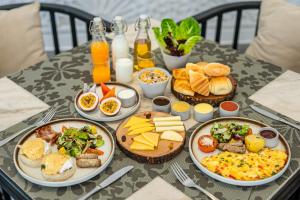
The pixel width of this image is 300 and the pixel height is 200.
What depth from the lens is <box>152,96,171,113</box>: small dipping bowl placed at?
1.58 meters

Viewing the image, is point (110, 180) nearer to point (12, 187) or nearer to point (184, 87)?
point (12, 187)

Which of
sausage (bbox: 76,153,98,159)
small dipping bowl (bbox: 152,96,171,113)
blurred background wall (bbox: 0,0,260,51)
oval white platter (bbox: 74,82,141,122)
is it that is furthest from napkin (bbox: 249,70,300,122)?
blurred background wall (bbox: 0,0,260,51)

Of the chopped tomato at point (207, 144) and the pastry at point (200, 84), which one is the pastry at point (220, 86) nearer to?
the pastry at point (200, 84)

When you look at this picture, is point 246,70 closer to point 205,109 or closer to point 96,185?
point 205,109

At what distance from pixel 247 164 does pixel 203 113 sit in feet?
0.98

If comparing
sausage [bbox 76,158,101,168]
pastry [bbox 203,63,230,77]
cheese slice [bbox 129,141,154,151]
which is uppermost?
pastry [bbox 203,63,230,77]

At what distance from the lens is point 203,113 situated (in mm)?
1554

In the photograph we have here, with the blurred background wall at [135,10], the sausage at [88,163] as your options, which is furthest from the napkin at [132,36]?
the blurred background wall at [135,10]

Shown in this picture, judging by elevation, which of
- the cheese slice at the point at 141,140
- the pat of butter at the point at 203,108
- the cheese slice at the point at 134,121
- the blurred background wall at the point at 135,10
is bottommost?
the blurred background wall at the point at 135,10

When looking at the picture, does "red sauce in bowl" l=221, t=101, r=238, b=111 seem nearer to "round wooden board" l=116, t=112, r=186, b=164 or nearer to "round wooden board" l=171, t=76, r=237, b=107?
"round wooden board" l=171, t=76, r=237, b=107

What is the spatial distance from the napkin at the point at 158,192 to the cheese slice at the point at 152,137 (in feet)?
0.50

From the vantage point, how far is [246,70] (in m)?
1.90

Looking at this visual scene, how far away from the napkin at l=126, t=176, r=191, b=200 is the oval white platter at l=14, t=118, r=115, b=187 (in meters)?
0.15

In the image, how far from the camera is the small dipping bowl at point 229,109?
157 centimetres
